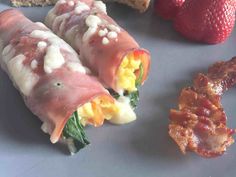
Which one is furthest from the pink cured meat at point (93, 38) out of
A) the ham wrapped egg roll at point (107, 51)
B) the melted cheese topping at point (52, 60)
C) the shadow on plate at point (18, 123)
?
the shadow on plate at point (18, 123)

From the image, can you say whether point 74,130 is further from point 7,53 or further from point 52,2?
point 52,2

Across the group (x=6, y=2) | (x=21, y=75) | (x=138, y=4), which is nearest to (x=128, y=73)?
(x=21, y=75)

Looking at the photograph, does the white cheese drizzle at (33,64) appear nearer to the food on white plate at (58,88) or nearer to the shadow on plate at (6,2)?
the food on white plate at (58,88)

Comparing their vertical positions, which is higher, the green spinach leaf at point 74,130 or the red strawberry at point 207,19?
the red strawberry at point 207,19

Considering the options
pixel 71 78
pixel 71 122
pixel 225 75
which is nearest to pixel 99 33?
pixel 71 78

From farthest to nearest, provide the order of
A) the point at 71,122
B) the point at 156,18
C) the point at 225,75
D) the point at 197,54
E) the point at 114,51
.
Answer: the point at 156,18
the point at 197,54
the point at 225,75
the point at 114,51
the point at 71,122

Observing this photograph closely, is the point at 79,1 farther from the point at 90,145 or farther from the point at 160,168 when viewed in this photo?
the point at 160,168
